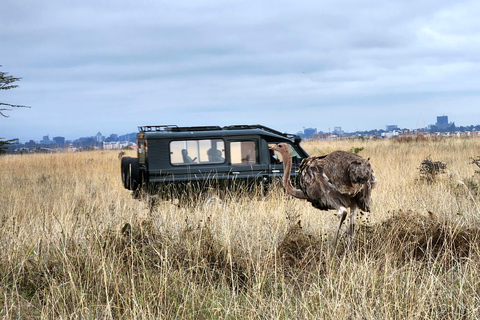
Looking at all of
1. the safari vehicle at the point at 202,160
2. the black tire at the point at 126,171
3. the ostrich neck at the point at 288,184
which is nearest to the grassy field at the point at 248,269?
the ostrich neck at the point at 288,184

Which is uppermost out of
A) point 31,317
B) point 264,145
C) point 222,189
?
point 264,145

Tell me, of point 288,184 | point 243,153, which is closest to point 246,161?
point 243,153

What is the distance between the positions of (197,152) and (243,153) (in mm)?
934

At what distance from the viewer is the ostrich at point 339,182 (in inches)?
228

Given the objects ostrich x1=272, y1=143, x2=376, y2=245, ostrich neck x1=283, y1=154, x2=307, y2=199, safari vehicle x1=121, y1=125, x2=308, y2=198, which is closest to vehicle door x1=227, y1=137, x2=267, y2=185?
safari vehicle x1=121, y1=125, x2=308, y2=198

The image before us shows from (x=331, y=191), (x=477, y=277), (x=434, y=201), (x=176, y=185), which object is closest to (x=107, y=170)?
(x=176, y=185)

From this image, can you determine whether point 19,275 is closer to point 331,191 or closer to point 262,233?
point 262,233

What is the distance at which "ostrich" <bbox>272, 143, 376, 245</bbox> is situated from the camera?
5801 millimetres

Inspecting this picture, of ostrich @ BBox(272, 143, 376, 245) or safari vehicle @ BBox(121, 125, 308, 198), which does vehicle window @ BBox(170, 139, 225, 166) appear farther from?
ostrich @ BBox(272, 143, 376, 245)

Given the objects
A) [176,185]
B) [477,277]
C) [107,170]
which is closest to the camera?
[477,277]

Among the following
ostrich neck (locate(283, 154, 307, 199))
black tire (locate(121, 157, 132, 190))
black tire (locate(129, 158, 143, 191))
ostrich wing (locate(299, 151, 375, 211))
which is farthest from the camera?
black tire (locate(121, 157, 132, 190))

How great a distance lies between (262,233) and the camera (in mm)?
6859

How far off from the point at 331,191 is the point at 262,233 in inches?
51.9

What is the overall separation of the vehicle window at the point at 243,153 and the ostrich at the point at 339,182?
4406 mm
